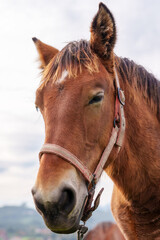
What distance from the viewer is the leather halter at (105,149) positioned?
9.35 feet

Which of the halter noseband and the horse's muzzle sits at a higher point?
the halter noseband

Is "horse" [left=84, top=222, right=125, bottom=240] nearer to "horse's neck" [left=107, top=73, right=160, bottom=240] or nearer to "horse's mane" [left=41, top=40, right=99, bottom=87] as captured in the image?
"horse's neck" [left=107, top=73, right=160, bottom=240]

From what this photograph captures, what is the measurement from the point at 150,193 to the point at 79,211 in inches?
56.5

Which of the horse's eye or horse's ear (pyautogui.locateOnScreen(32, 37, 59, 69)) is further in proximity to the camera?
horse's ear (pyautogui.locateOnScreen(32, 37, 59, 69))

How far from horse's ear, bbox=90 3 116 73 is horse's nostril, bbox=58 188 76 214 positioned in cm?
184

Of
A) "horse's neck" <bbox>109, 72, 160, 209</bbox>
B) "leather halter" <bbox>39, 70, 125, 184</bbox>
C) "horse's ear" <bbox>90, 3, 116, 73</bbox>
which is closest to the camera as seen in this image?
"leather halter" <bbox>39, 70, 125, 184</bbox>

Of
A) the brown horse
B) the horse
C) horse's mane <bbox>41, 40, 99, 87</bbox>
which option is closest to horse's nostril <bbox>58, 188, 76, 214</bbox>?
the brown horse

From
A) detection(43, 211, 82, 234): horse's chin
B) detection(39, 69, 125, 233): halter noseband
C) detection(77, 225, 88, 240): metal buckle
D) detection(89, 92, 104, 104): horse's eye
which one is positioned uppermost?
detection(89, 92, 104, 104): horse's eye

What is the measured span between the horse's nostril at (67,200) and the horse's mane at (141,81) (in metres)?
2.06

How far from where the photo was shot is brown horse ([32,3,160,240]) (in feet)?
8.96

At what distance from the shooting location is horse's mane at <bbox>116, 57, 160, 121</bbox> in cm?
411

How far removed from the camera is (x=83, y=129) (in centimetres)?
307

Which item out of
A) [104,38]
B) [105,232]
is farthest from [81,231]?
[105,232]

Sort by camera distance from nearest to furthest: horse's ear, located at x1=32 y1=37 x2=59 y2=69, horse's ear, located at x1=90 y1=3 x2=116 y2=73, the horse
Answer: horse's ear, located at x1=90 y1=3 x2=116 y2=73 < horse's ear, located at x1=32 y1=37 x2=59 y2=69 < the horse
